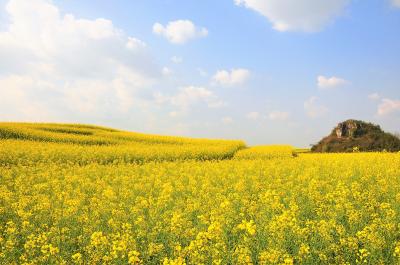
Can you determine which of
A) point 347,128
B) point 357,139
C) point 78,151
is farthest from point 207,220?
point 347,128

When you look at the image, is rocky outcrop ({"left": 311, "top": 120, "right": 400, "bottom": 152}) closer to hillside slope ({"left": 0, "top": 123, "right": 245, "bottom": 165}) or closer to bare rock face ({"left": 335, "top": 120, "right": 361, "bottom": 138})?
bare rock face ({"left": 335, "top": 120, "right": 361, "bottom": 138})

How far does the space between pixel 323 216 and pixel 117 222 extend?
4.82m

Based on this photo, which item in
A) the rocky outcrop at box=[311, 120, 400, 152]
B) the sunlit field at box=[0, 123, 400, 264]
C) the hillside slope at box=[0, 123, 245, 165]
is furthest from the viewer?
the rocky outcrop at box=[311, 120, 400, 152]

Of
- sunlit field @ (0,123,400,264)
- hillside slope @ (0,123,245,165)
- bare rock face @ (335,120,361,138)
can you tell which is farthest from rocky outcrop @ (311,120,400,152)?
sunlit field @ (0,123,400,264)

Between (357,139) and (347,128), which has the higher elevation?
(347,128)

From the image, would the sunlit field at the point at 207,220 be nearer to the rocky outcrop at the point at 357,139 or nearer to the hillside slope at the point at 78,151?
the hillside slope at the point at 78,151

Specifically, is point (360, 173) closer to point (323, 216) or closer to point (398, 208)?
point (398, 208)

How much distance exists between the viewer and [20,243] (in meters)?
8.83

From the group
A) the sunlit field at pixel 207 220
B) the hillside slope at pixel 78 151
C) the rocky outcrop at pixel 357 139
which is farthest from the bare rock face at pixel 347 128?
the sunlit field at pixel 207 220

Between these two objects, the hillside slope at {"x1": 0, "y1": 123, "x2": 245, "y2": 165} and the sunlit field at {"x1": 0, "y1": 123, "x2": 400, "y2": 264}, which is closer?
the sunlit field at {"x1": 0, "y1": 123, "x2": 400, "y2": 264}

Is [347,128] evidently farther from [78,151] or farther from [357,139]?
[78,151]

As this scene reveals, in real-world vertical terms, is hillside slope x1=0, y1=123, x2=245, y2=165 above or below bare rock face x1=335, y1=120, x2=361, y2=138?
Result: below

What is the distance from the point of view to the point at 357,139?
3644cm

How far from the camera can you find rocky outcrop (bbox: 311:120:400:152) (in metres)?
34.8
